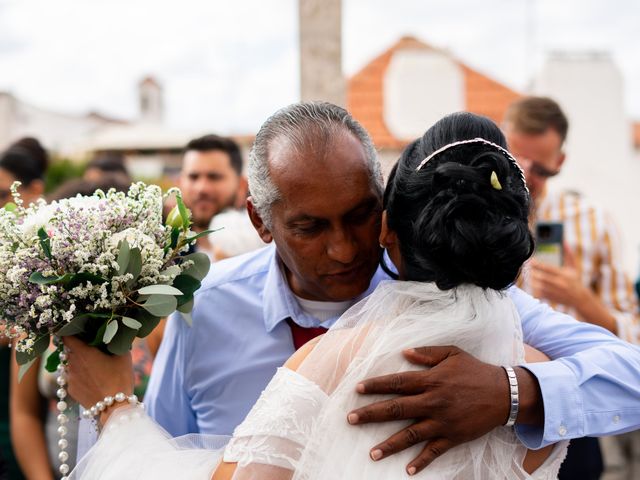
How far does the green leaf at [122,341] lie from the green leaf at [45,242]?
0.90 feet

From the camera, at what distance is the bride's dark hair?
167 cm

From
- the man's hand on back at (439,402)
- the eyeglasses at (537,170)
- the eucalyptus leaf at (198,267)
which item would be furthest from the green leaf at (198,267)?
the eyeglasses at (537,170)

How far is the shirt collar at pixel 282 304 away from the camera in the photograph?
7.84 ft

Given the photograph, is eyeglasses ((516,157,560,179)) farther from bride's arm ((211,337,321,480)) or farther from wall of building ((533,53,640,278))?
wall of building ((533,53,640,278))

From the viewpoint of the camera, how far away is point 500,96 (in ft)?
69.8

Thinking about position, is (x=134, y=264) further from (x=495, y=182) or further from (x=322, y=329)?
(x=495, y=182)

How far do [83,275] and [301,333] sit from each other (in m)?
0.74

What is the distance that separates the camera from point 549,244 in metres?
4.06

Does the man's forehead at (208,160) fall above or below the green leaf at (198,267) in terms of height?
below

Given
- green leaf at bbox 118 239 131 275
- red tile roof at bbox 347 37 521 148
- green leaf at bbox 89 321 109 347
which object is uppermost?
green leaf at bbox 118 239 131 275

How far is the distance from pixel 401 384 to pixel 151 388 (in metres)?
1.22

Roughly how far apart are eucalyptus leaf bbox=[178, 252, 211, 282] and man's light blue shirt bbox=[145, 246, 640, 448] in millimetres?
297

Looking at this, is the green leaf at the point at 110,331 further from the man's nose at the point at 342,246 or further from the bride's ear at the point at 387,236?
the bride's ear at the point at 387,236

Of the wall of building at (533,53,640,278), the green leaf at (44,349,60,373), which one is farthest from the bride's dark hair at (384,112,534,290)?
the wall of building at (533,53,640,278)
